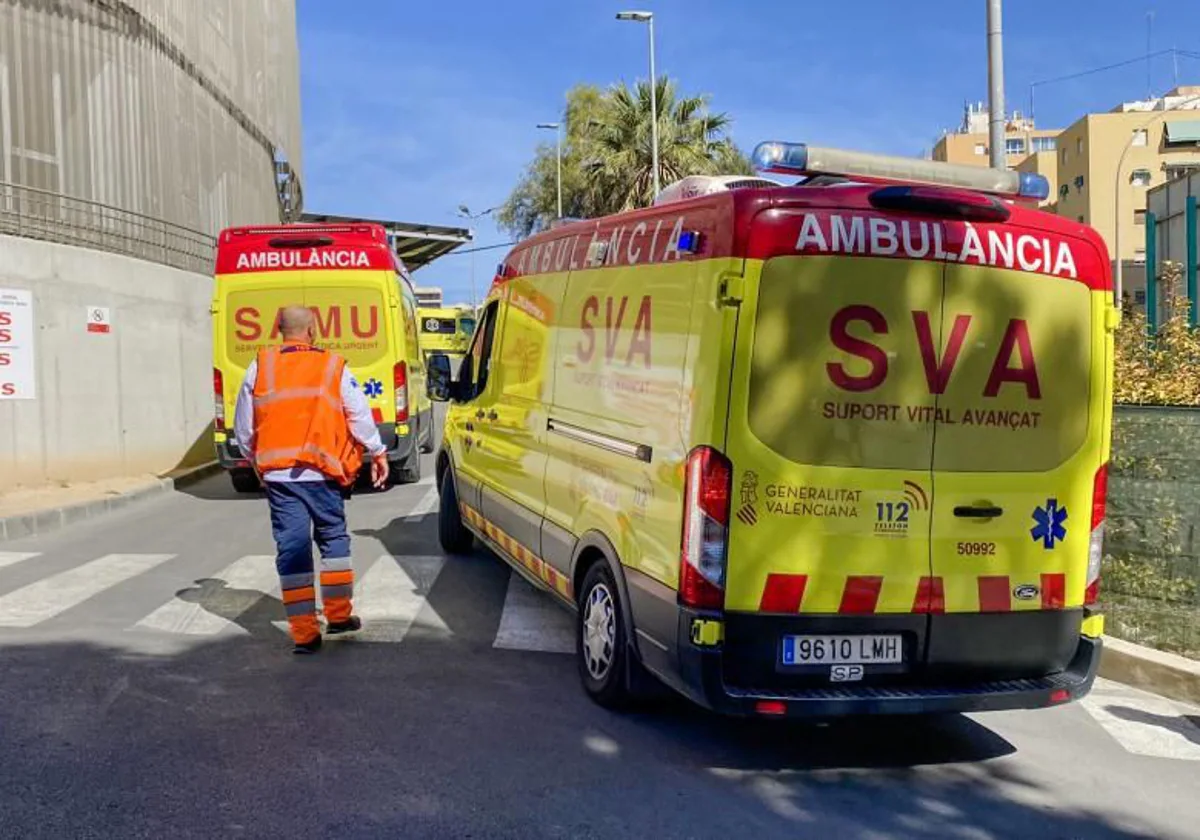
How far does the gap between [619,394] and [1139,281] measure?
48.6 m

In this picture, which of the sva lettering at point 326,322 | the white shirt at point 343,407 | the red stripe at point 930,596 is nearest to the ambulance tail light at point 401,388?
the sva lettering at point 326,322

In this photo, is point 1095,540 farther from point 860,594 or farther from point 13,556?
point 13,556

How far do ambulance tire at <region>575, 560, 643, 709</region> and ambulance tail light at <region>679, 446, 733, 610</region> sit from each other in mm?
672

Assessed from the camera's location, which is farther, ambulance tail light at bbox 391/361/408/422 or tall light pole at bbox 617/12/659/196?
tall light pole at bbox 617/12/659/196

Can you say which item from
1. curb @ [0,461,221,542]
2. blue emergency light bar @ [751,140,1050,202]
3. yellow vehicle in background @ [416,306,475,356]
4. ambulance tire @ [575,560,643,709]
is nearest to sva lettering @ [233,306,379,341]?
curb @ [0,461,221,542]

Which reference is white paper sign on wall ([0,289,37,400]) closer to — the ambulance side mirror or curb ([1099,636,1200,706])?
the ambulance side mirror

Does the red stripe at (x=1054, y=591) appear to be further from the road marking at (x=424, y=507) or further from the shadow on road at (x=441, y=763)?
the road marking at (x=424, y=507)

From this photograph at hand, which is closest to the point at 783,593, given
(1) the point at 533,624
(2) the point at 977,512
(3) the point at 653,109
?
(2) the point at 977,512

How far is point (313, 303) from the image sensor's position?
1088 cm

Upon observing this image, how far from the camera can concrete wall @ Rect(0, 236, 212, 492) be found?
452 inches

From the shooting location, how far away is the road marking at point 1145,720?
177 inches

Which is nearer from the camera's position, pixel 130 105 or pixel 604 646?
pixel 604 646

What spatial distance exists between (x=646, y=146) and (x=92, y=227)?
65.0 feet

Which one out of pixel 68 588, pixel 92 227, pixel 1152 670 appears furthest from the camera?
pixel 92 227
